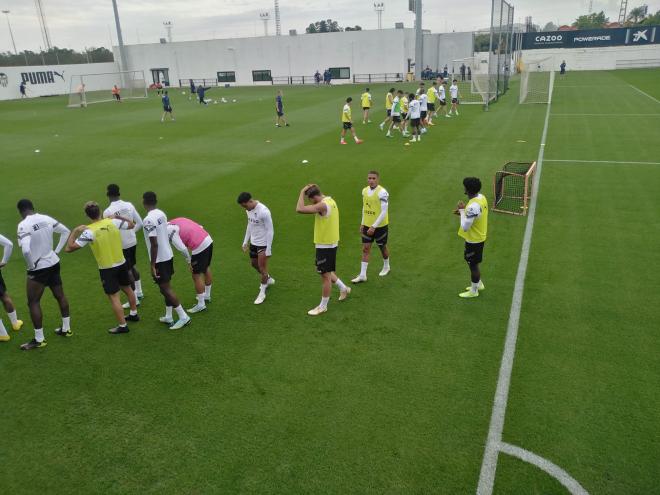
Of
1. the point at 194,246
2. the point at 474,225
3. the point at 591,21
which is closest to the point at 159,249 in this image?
the point at 194,246

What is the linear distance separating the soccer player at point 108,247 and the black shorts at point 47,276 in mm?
394

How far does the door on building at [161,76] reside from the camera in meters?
69.9

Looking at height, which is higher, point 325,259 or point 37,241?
point 37,241

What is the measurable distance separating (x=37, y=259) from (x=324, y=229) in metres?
3.97

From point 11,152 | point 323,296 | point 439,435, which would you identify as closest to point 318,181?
point 323,296

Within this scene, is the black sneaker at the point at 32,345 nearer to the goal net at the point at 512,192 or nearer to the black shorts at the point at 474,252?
the black shorts at the point at 474,252

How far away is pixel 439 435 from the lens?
16.3 ft

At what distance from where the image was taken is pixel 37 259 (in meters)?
6.55

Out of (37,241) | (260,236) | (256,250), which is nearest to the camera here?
(37,241)

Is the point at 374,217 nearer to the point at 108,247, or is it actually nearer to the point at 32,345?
the point at 108,247

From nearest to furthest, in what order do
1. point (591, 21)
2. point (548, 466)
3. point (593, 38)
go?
point (548, 466), point (593, 38), point (591, 21)

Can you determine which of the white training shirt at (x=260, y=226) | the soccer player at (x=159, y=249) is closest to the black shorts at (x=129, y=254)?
the soccer player at (x=159, y=249)

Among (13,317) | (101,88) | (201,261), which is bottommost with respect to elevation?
(13,317)

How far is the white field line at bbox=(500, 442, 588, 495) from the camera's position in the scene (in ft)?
14.2
